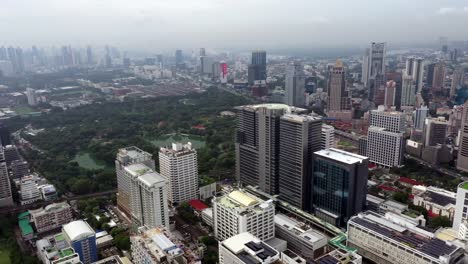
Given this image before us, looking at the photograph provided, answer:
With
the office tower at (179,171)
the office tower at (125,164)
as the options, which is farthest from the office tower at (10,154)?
the office tower at (179,171)

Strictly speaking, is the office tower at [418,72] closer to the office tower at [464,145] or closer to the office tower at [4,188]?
the office tower at [464,145]

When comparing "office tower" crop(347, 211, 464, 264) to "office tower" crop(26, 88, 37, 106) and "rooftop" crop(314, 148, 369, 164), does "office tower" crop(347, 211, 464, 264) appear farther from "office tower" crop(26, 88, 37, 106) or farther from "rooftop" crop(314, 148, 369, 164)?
"office tower" crop(26, 88, 37, 106)

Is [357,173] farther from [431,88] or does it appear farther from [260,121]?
[431,88]

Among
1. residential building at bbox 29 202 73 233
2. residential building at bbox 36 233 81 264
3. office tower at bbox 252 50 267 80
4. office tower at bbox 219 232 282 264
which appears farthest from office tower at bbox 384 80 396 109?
residential building at bbox 36 233 81 264

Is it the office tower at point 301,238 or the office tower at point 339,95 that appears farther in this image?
the office tower at point 339,95

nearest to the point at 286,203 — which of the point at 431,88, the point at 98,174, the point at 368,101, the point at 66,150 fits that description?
the point at 98,174

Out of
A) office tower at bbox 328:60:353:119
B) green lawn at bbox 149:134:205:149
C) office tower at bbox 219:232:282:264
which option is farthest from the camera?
office tower at bbox 328:60:353:119

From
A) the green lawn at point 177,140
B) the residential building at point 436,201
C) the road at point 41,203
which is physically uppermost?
the residential building at point 436,201
